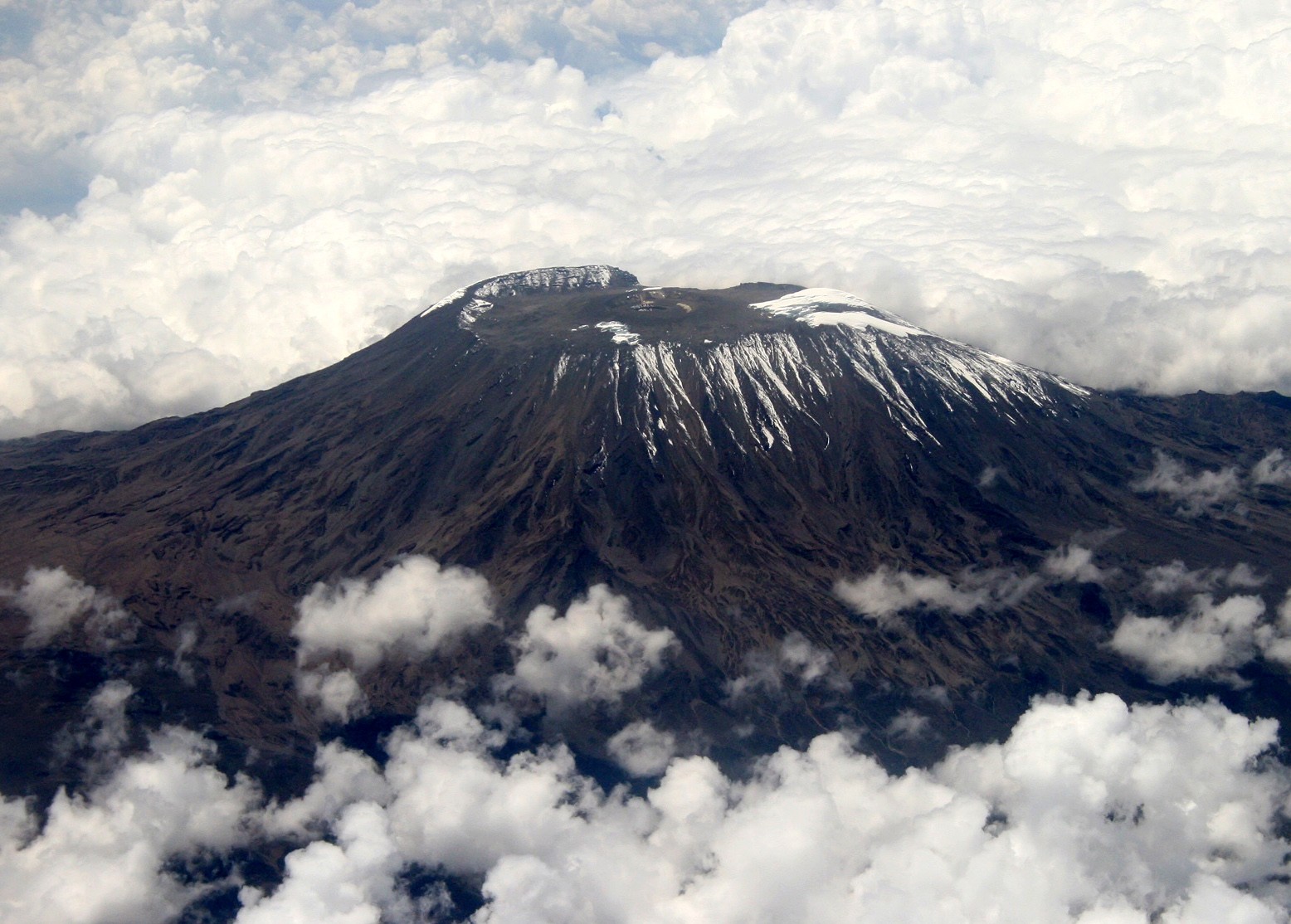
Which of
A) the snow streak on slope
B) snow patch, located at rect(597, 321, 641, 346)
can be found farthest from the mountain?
snow patch, located at rect(597, 321, 641, 346)

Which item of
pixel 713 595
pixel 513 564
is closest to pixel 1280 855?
pixel 713 595

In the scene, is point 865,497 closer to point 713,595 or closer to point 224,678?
point 713,595

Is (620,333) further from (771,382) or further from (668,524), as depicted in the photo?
(668,524)

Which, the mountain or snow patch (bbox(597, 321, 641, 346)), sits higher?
snow patch (bbox(597, 321, 641, 346))

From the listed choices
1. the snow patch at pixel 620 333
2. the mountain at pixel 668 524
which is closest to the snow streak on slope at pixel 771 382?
the snow patch at pixel 620 333

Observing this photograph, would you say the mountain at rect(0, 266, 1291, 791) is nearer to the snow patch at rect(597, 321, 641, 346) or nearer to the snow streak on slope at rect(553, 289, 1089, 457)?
the snow streak on slope at rect(553, 289, 1089, 457)

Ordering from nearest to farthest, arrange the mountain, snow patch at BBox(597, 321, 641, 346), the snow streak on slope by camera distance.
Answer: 1. the mountain
2. the snow streak on slope
3. snow patch at BBox(597, 321, 641, 346)

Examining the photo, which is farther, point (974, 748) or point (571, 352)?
point (571, 352)

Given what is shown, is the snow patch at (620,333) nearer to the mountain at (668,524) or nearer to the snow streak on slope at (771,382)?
the snow streak on slope at (771,382)
